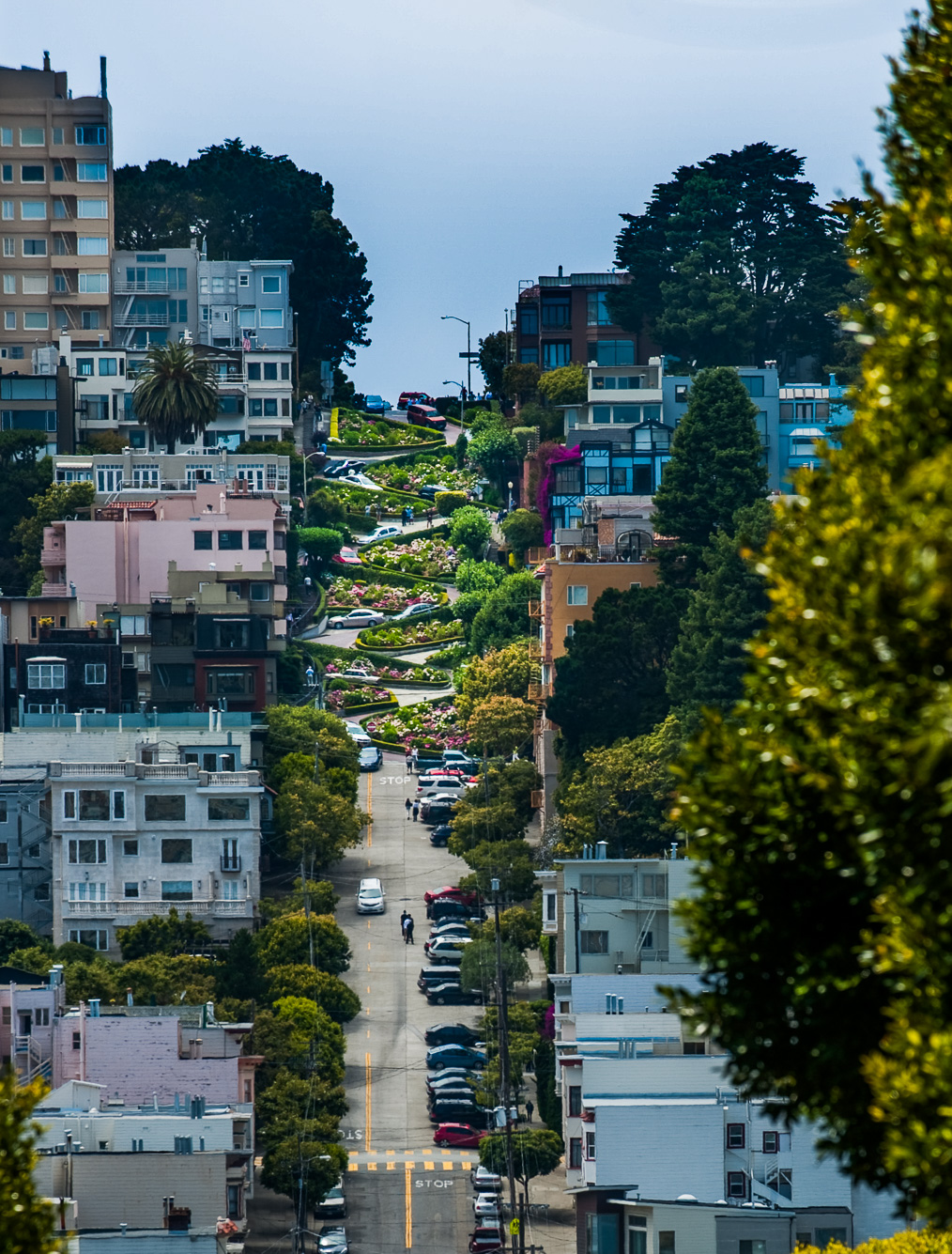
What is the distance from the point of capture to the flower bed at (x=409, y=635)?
16038 cm

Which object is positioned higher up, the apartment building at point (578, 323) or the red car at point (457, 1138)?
the apartment building at point (578, 323)

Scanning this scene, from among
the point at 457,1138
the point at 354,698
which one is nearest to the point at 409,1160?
the point at 457,1138

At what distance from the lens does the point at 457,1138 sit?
9450 cm

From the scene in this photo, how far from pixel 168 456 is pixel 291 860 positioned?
1909 inches

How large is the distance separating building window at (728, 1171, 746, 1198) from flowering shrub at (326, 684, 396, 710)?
72311 millimetres

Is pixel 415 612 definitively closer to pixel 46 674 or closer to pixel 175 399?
pixel 175 399

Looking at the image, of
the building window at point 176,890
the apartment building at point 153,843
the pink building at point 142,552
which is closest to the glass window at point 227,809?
the apartment building at point 153,843

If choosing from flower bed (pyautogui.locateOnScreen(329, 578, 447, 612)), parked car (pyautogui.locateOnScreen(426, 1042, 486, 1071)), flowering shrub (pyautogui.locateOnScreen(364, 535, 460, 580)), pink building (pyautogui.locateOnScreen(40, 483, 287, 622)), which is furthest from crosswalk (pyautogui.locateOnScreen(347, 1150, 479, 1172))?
flowering shrub (pyautogui.locateOnScreen(364, 535, 460, 580))

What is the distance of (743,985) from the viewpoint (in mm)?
24203

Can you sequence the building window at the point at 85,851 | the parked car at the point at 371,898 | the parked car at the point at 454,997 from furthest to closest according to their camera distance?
1. the parked car at the point at 371,898
2. the building window at the point at 85,851
3. the parked car at the point at 454,997

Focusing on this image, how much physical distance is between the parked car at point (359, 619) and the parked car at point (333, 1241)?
3188 inches

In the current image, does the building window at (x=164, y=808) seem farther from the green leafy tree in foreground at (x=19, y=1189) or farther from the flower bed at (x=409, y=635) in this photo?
the green leafy tree in foreground at (x=19, y=1189)

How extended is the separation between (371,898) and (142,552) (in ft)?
122

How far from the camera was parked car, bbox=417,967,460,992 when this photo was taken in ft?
354
